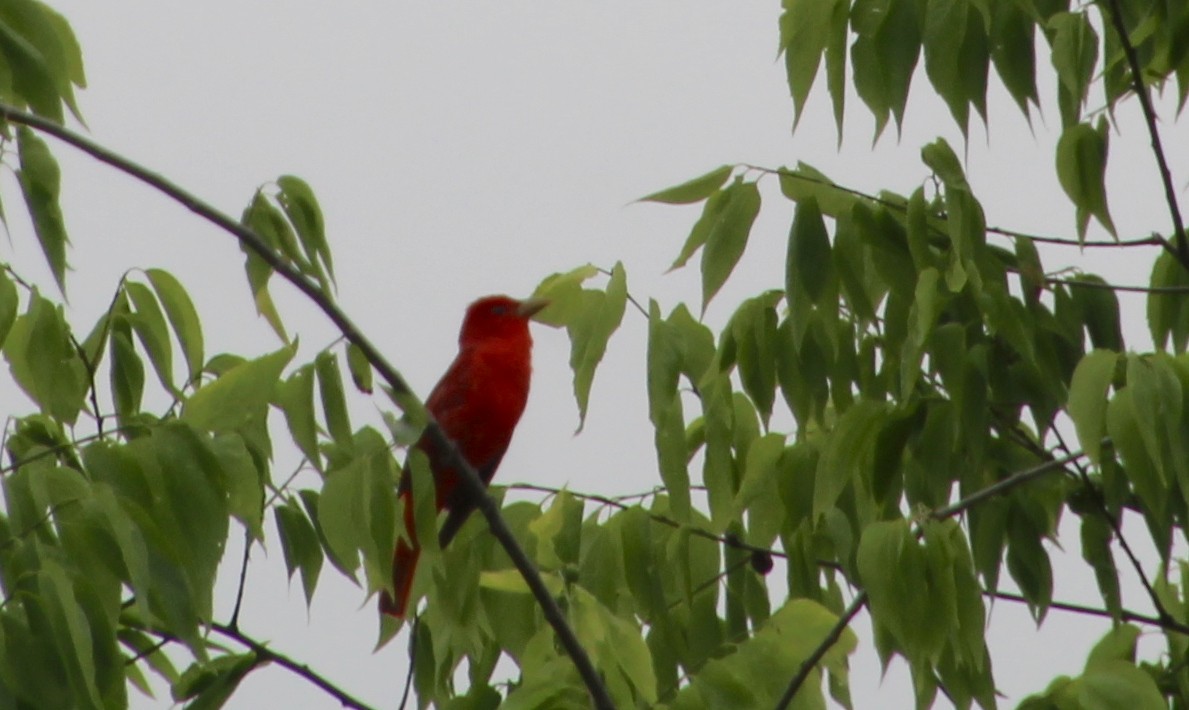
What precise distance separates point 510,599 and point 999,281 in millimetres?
1048

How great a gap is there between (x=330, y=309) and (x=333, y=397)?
22cm

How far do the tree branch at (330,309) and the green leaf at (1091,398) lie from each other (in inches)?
29.1

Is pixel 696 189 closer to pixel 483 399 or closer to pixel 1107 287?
pixel 1107 287

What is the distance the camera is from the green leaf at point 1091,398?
2.33m

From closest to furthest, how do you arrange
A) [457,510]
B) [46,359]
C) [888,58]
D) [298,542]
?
1. [46,359]
2. [888,58]
3. [298,542]
4. [457,510]

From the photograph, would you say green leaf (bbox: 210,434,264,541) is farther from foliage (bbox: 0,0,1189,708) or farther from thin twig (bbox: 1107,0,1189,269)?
thin twig (bbox: 1107,0,1189,269)

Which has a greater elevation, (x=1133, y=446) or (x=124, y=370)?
(x=124, y=370)

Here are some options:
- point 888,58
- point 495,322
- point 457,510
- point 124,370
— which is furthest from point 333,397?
point 495,322

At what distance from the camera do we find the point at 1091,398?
7.73 feet

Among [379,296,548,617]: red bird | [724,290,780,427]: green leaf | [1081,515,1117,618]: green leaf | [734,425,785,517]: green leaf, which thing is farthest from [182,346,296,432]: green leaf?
[379,296,548,617]: red bird

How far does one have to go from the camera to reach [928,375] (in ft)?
9.43

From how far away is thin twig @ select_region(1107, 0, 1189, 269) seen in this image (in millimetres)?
2641

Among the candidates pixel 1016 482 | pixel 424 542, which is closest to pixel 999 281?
pixel 1016 482

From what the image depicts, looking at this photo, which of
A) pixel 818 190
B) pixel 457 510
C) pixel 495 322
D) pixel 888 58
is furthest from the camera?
pixel 495 322
